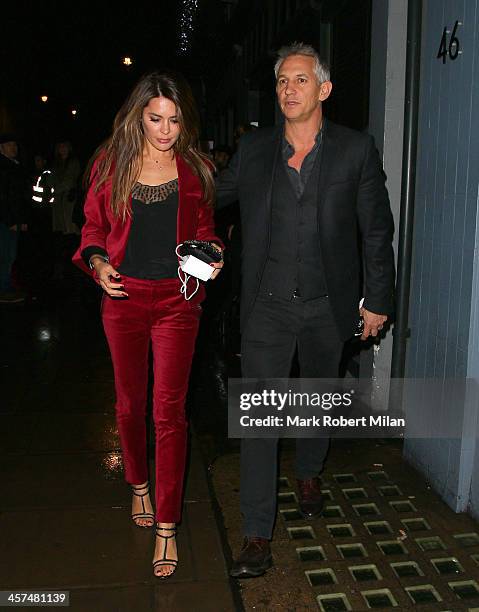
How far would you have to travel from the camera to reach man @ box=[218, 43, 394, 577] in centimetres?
330

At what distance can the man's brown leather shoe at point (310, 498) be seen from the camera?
12.6 ft

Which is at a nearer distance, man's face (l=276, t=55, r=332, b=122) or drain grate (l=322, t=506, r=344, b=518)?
man's face (l=276, t=55, r=332, b=122)

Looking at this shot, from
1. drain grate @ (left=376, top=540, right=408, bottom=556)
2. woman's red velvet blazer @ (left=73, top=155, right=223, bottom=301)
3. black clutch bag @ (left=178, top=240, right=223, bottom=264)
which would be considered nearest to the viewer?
black clutch bag @ (left=178, top=240, right=223, bottom=264)

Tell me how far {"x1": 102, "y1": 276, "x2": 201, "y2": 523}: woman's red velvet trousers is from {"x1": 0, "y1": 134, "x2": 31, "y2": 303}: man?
21.8 feet

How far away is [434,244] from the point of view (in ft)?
13.8

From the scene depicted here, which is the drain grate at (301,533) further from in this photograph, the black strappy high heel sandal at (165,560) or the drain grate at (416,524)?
the black strappy high heel sandal at (165,560)

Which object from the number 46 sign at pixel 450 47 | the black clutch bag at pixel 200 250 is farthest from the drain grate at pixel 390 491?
the number 46 sign at pixel 450 47

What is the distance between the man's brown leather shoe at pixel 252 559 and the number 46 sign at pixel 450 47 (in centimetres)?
282

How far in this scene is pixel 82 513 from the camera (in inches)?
152

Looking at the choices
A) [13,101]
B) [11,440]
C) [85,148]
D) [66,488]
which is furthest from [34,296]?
[85,148]

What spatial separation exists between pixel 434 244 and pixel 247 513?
6.47ft

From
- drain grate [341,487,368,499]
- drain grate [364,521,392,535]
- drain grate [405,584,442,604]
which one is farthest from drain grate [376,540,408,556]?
drain grate [341,487,368,499]

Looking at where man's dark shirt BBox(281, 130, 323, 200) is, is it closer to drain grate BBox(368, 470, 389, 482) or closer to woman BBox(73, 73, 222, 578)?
woman BBox(73, 73, 222, 578)

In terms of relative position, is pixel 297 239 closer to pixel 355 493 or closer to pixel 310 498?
pixel 310 498
